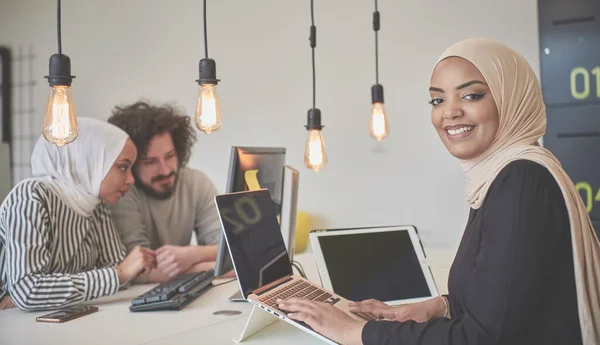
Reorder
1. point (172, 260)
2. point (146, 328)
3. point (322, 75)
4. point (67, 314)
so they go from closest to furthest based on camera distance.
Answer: point (146, 328) → point (67, 314) → point (172, 260) → point (322, 75)

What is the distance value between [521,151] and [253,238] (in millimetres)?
697

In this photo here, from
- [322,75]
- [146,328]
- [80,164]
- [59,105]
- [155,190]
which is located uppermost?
[322,75]

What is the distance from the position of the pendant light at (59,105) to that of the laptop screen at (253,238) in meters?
0.45

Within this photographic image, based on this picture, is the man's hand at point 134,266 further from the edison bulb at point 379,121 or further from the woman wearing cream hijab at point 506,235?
the edison bulb at point 379,121

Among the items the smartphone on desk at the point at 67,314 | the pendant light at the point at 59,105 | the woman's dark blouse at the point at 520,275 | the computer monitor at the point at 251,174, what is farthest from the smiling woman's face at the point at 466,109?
the smartphone on desk at the point at 67,314

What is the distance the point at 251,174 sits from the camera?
1.83 m

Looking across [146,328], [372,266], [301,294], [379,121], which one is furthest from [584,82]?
[146,328]

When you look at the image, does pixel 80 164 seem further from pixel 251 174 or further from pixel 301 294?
pixel 301 294

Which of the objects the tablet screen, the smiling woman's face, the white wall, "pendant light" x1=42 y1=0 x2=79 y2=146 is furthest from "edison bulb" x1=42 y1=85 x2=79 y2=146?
the white wall

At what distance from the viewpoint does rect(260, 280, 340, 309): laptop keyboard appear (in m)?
1.35

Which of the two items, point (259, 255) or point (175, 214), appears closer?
point (259, 255)

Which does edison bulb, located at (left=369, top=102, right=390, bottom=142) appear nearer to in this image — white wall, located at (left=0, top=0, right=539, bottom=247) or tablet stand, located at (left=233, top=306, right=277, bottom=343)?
white wall, located at (left=0, top=0, right=539, bottom=247)

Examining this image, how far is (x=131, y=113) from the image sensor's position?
8.67 ft

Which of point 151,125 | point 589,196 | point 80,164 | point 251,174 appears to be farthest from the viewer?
point 589,196
